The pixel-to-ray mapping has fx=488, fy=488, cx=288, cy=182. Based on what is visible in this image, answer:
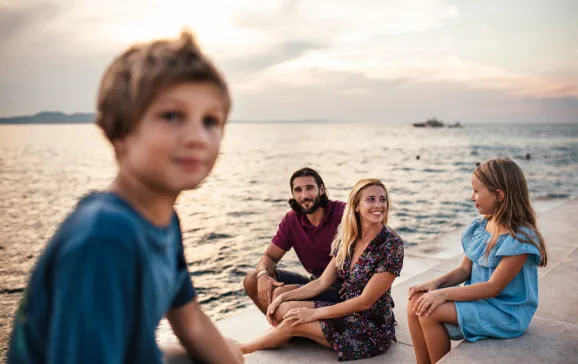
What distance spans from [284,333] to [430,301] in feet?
4.02

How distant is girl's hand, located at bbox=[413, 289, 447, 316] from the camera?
3111mm

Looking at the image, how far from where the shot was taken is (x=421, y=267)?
21.0 feet

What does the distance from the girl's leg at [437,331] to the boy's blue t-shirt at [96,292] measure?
7.83 ft

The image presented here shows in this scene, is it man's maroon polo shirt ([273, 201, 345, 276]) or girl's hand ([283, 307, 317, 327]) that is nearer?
girl's hand ([283, 307, 317, 327])

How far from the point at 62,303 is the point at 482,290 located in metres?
2.76

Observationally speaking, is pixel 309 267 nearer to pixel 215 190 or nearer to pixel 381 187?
pixel 381 187

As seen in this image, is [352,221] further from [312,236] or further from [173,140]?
[173,140]

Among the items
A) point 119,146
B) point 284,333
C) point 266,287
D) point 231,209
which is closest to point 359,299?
point 284,333

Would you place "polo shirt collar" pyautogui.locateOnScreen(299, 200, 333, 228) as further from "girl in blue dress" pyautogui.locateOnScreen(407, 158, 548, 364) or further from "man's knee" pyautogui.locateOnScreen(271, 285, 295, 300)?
"girl in blue dress" pyautogui.locateOnScreen(407, 158, 548, 364)

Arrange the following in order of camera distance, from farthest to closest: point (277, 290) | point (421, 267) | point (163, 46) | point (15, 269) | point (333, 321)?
point (15, 269)
point (421, 267)
point (277, 290)
point (333, 321)
point (163, 46)

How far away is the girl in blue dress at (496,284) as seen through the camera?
10.1 ft

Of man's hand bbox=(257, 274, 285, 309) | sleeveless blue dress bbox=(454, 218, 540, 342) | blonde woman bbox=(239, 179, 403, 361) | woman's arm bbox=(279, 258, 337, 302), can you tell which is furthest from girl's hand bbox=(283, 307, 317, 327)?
sleeveless blue dress bbox=(454, 218, 540, 342)

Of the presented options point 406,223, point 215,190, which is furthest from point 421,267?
point 215,190

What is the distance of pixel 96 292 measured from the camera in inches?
37.6
